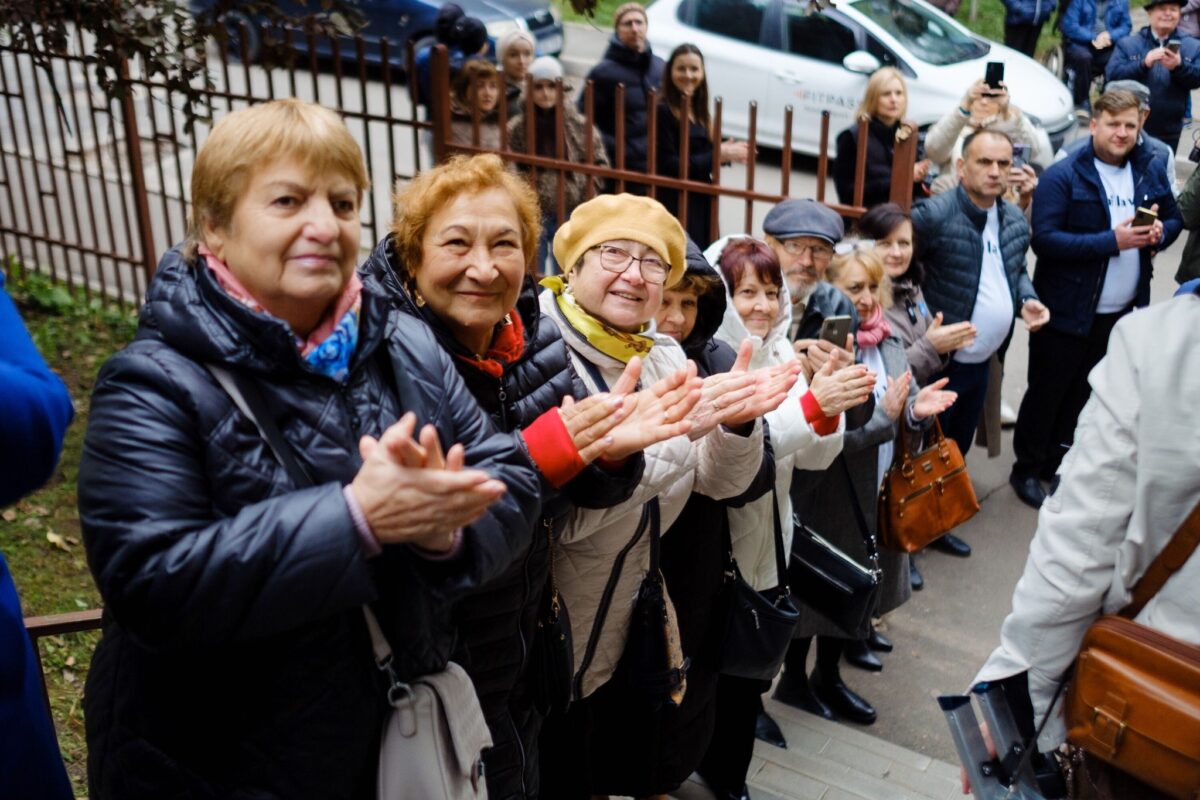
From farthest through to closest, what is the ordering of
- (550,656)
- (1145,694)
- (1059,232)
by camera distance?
(1059,232) < (550,656) < (1145,694)

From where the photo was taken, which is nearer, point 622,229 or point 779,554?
point 622,229

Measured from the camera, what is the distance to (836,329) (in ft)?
12.2

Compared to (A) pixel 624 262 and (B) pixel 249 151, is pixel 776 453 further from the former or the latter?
(B) pixel 249 151

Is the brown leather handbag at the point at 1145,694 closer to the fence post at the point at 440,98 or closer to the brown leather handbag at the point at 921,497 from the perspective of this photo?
the brown leather handbag at the point at 921,497

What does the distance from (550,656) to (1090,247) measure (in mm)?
4089

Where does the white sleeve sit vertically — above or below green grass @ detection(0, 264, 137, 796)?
above

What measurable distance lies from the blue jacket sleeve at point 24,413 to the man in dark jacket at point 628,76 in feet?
19.0

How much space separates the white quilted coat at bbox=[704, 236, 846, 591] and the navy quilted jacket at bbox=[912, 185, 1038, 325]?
1880 mm

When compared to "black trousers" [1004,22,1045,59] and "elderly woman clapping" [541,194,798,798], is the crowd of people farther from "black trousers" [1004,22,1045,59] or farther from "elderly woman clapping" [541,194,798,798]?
"black trousers" [1004,22,1045,59]

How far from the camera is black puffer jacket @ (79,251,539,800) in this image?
5.56 feet

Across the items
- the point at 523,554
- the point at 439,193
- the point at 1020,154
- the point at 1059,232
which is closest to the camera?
the point at 523,554

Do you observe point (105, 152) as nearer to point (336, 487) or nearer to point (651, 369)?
point (651, 369)

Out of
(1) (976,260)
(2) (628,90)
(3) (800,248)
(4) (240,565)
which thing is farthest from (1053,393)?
(4) (240,565)

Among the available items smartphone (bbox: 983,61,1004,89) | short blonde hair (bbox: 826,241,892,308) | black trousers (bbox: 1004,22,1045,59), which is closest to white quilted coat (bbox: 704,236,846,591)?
short blonde hair (bbox: 826,241,892,308)
